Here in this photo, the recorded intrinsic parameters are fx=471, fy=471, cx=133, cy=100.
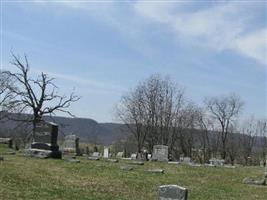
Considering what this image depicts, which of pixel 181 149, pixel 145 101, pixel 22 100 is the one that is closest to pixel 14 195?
pixel 22 100

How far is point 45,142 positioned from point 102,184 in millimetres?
10363

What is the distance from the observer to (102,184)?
15.7 metres

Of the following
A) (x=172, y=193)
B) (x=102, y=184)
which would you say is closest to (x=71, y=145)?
(x=102, y=184)

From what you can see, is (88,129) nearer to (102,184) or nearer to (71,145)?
(71,145)

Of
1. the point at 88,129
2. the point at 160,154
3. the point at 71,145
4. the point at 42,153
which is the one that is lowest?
the point at 42,153

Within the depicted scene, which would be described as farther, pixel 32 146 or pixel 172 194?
pixel 32 146

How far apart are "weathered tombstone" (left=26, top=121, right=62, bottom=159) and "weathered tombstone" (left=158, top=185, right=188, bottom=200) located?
1490 cm

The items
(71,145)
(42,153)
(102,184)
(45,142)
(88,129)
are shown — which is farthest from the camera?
(88,129)

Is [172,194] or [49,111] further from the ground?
[49,111]

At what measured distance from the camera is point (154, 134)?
188ft

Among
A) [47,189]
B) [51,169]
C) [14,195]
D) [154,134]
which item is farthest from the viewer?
[154,134]

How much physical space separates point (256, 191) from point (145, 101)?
40.3 m

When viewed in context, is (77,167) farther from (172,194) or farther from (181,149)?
(181,149)

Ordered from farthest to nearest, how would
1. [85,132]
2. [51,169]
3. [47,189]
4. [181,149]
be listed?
[85,132]
[181,149]
[51,169]
[47,189]
